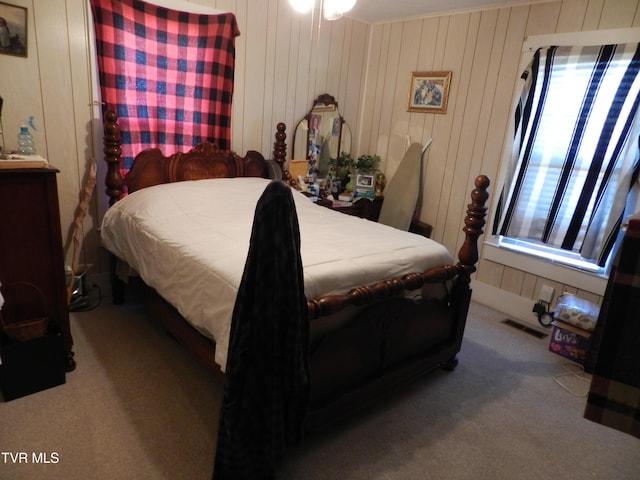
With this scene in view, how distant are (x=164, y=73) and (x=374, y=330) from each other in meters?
2.31

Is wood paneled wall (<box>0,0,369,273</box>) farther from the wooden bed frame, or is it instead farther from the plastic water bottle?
the wooden bed frame

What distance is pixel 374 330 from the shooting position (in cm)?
177

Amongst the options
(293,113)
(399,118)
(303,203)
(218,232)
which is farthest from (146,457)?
(399,118)

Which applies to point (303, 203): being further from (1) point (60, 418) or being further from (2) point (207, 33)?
(1) point (60, 418)

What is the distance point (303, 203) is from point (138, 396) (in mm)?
1574

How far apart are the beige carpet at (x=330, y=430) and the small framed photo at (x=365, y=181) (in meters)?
1.95

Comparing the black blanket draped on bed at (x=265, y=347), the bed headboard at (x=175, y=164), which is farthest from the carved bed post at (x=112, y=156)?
the black blanket draped on bed at (x=265, y=347)

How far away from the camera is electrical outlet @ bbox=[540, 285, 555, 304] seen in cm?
296

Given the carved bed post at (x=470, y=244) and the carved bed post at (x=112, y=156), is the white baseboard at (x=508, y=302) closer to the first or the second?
the carved bed post at (x=470, y=244)

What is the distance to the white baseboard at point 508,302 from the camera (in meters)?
3.09

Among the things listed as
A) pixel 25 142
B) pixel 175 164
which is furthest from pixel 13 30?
pixel 175 164

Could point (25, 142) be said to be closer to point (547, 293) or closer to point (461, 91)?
point (461, 91)

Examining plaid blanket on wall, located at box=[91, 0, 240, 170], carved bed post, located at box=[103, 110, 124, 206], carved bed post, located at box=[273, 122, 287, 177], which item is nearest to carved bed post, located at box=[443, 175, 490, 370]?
carved bed post, located at box=[273, 122, 287, 177]

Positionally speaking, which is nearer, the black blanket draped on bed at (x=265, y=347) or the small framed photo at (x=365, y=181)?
the black blanket draped on bed at (x=265, y=347)
